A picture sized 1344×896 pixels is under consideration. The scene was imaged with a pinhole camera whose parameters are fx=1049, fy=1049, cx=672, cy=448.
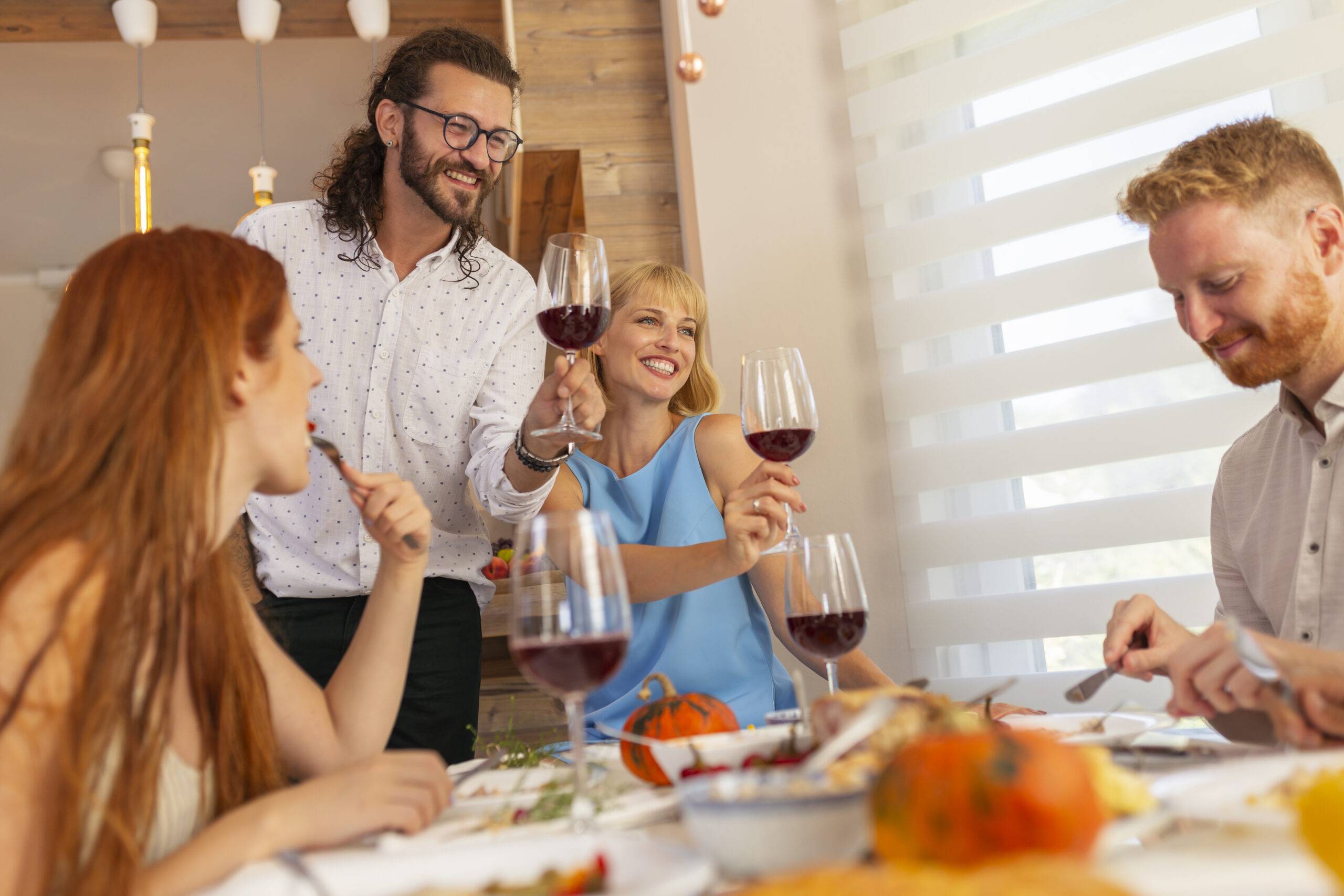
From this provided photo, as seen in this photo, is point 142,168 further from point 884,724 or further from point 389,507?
point 884,724

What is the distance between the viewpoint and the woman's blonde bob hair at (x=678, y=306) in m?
2.27

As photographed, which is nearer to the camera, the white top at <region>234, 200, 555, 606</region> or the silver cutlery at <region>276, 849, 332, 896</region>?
Result: the silver cutlery at <region>276, 849, 332, 896</region>

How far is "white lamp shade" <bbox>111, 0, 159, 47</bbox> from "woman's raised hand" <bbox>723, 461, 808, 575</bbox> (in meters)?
3.03

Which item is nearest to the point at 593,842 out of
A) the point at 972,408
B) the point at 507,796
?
the point at 507,796

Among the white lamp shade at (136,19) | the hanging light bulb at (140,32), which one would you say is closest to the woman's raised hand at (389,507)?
the hanging light bulb at (140,32)

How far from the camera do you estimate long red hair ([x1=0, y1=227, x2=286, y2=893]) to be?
750 mm

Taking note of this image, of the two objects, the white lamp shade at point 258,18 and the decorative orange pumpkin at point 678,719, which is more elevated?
the white lamp shade at point 258,18

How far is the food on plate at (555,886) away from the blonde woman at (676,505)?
105 centimetres

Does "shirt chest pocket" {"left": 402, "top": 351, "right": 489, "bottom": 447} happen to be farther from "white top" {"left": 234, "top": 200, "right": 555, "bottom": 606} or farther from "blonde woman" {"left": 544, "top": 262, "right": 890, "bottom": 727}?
"blonde woman" {"left": 544, "top": 262, "right": 890, "bottom": 727}

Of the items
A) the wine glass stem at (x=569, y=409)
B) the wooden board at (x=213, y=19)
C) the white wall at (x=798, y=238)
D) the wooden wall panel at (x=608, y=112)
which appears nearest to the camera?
the wine glass stem at (x=569, y=409)

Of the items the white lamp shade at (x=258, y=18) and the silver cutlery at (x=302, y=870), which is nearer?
the silver cutlery at (x=302, y=870)

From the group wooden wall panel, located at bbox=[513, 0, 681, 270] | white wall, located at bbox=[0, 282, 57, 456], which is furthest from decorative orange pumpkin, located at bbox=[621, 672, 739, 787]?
white wall, located at bbox=[0, 282, 57, 456]

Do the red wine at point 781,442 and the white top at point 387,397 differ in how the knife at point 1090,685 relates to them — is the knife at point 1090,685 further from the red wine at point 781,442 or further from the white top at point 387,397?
the white top at point 387,397

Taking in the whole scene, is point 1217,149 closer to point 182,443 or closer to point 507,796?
point 507,796
